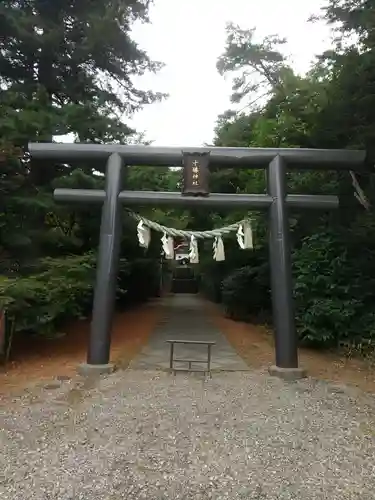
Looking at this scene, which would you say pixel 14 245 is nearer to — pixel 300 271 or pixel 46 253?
pixel 46 253

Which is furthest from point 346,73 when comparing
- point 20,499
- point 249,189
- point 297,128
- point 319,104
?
point 20,499

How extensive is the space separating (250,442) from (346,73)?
6859 millimetres

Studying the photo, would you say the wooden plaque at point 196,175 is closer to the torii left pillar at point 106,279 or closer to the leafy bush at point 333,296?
the torii left pillar at point 106,279

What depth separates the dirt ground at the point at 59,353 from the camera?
6.86 meters

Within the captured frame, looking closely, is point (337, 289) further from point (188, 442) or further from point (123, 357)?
point (188, 442)

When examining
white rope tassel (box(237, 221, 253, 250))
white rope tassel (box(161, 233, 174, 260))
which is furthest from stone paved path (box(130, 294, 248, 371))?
white rope tassel (box(237, 221, 253, 250))

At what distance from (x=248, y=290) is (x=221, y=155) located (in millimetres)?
6926

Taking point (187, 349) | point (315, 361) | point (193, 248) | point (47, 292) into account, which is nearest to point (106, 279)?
point (47, 292)

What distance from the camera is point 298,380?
21.4ft

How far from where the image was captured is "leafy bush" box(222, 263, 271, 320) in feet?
41.4

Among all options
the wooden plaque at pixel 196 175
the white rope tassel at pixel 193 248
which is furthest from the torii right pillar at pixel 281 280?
the white rope tassel at pixel 193 248

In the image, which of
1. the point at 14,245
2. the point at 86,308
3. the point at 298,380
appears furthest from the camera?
the point at 86,308

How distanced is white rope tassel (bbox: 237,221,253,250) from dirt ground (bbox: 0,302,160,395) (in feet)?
10.2

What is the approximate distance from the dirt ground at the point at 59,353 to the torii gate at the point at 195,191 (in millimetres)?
1184
